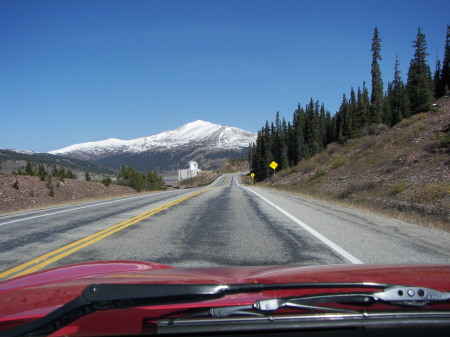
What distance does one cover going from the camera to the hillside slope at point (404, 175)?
46.3 ft

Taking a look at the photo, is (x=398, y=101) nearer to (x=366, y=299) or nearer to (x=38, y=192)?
(x=38, y=192)

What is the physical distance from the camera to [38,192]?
30312 mm

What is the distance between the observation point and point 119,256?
6.26 meters

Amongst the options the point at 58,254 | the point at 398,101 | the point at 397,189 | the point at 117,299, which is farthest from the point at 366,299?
the point at 398,101

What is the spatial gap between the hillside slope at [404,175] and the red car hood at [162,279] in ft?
25.9

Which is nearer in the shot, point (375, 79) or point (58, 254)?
point (58, 254)

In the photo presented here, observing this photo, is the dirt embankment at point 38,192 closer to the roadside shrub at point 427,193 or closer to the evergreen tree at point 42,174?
the evergreen tree at point 42,174

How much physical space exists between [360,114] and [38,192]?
6366 cm

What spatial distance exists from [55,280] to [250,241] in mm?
4892

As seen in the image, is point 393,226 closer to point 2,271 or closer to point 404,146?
point 2,271

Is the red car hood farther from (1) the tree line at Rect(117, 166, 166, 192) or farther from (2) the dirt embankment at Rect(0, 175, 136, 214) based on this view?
(1) the tree line at Rect(117, 166, 166, 192)

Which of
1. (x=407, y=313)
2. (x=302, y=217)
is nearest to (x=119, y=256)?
(x=407, y=313)

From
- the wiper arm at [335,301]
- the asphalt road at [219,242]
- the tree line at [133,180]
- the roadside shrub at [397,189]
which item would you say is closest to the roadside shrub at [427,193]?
the roadside shrub at [397,189]

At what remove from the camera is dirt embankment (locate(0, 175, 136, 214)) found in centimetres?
2625
